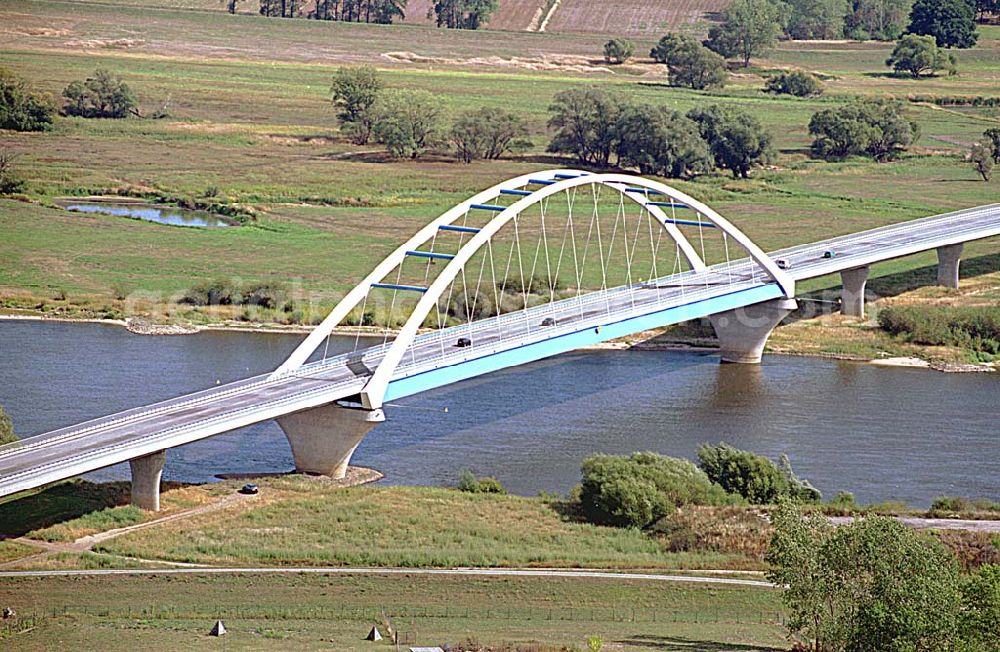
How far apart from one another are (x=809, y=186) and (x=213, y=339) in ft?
151

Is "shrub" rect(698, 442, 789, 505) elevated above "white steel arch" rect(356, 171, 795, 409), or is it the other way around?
"white steel arch" rect(356, 171, 795, 409)

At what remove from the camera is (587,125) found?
108062 mm

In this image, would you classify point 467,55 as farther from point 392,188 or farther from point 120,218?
point 120,218

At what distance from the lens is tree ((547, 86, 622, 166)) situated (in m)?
107

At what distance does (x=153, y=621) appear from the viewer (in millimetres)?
33781

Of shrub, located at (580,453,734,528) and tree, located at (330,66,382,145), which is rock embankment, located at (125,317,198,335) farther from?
tree, located at (330,66,382,145)

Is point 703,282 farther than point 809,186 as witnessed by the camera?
No

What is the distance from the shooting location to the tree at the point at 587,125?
107m

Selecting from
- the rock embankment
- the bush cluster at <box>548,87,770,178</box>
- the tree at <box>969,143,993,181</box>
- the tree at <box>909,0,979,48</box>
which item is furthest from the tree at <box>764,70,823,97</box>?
the rock embankment

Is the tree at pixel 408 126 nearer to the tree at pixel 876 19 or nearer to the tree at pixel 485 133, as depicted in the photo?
the tree at pixel 485 133

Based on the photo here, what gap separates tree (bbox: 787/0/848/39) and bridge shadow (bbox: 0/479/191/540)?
457ft

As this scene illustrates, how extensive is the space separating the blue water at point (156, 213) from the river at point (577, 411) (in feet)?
70.0

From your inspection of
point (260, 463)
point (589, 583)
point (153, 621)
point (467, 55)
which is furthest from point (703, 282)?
point (467, 55)

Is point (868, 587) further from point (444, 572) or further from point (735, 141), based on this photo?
point (735, 141)
